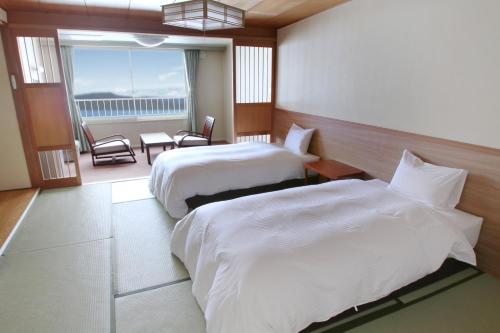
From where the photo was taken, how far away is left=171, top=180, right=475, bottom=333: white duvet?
1.57 meters

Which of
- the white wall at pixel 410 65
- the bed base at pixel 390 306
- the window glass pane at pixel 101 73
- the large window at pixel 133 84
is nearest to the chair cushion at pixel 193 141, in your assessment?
the large window at pixel 133 84

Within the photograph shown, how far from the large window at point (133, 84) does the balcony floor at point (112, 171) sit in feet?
5.55

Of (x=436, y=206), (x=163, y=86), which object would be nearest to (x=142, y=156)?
(x=163, y=86)

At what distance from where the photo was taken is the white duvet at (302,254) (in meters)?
1.57

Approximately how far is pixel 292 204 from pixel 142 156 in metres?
4.60

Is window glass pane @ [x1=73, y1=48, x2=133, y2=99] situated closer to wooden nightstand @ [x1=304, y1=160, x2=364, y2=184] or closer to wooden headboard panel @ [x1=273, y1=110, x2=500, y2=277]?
wooden headboard panel @ [x1=273, y1=110, x2=500, y2=277]

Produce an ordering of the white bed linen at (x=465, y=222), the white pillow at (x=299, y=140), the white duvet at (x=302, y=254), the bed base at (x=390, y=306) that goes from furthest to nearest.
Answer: the white pillow at (x=299, y=140)
the white bed linen at (x=465, y=222)
the bed base at (x=390, y=306)
the white duvet at (x=302, y=254)

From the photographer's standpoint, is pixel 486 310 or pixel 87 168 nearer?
pixel 486 310

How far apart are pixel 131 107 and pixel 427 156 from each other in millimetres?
6766

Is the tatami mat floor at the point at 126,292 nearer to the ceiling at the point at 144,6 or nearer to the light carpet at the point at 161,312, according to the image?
the light carpet at the point at 161,312

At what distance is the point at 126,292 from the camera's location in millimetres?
2217

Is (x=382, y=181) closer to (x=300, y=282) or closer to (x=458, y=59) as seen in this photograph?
(x=458, y=59)

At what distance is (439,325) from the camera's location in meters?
1.87

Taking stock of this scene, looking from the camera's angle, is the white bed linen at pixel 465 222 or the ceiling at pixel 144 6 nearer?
the white bed linen at pixel 465 222
